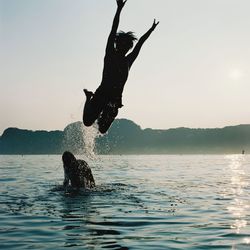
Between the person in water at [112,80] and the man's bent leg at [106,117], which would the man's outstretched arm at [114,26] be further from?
the man's bent leg at [106,117]

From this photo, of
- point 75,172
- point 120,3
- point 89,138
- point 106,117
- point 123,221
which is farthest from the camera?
point 89,138

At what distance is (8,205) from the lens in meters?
14.9

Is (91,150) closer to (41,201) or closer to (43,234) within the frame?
(41,201)

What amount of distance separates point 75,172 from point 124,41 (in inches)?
381

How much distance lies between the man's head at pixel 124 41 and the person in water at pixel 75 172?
8.87 meters

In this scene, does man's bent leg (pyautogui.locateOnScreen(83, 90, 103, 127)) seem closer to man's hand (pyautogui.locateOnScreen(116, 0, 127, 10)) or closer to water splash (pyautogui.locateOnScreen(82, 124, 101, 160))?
man's hand (pyautogui.locateOnScreen(116, 0, 127, 10))

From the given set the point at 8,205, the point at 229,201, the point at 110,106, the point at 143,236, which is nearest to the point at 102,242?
the point at 143,236

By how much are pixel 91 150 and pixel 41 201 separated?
4.58 m

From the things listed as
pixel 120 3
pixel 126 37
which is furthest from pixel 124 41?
pixel 120 3

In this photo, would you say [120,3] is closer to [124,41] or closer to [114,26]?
[114,26]

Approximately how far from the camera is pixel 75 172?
19.6 m

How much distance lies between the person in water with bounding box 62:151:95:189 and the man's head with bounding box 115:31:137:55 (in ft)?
29.1

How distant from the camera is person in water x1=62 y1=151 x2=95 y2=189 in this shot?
19203 millimetres

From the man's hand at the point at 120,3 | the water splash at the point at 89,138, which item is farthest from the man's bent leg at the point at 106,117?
the water splash at the point at 89,138
